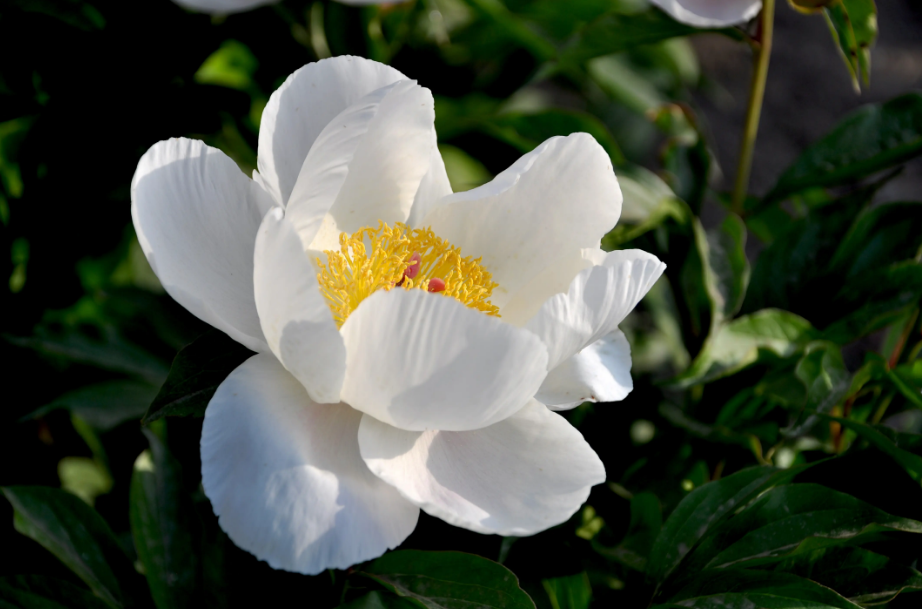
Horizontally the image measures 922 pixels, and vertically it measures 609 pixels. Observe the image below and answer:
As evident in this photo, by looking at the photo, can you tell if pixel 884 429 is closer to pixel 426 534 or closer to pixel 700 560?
pixel 700 560

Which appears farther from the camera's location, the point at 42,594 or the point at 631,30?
the point at 631,30

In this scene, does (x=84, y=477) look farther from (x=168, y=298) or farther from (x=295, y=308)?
(x=295, y=308)

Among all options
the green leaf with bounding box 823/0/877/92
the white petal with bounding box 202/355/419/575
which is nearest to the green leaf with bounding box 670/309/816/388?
the green leaf with bounding box 823/0/877/92

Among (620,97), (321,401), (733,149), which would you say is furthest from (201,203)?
(733,149)

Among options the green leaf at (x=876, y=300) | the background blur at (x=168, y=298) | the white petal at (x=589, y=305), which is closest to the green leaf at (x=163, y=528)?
the background blur at (x=168, y=298)

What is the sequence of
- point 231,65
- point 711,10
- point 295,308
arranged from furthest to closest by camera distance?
1. point 231,65
2. point 711,10
3. point 295,308

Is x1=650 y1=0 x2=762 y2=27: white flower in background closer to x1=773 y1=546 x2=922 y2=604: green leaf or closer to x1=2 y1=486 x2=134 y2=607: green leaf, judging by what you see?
x1=773 y1=546 x2=922 y2=604: green leaf

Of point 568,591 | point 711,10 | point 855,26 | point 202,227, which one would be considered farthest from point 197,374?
point 855,26
